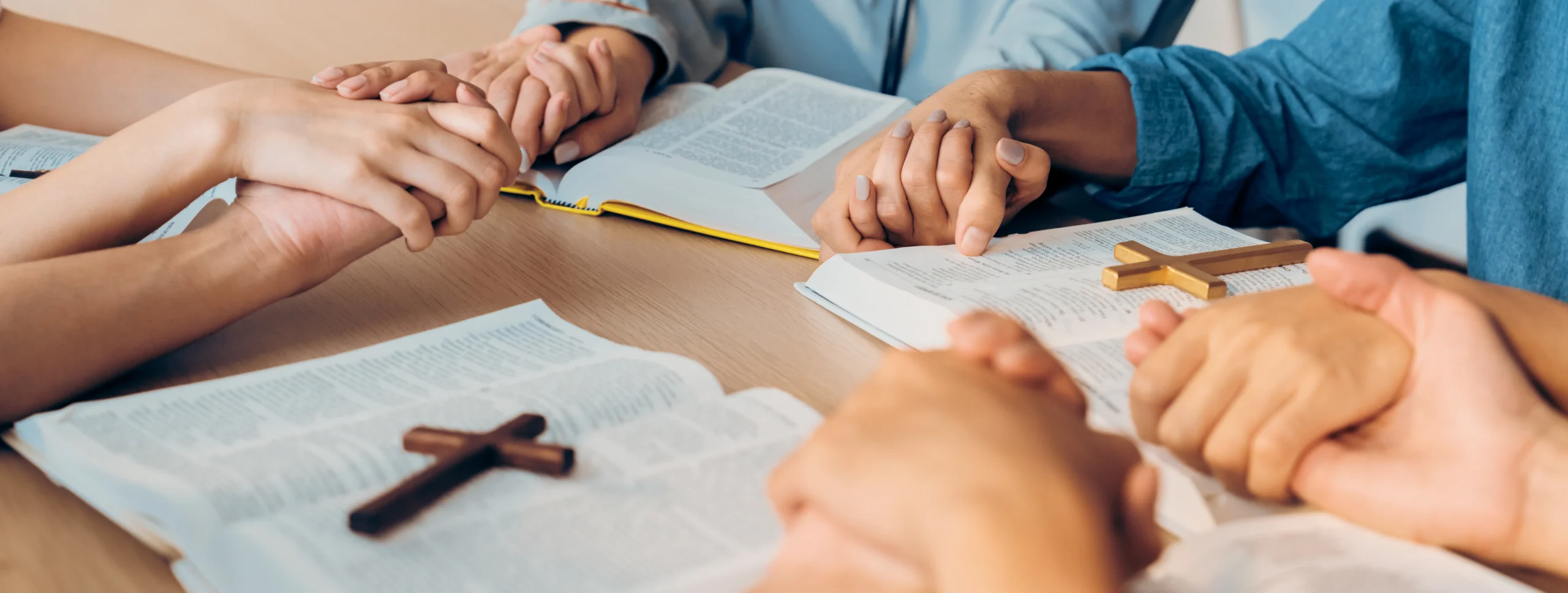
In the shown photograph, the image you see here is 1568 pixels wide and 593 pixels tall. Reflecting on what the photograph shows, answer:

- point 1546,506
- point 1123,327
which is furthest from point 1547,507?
point 1123,327

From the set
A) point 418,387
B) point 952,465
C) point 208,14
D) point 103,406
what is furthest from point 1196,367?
point 208,14

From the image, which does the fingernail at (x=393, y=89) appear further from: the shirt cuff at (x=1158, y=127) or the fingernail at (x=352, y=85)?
the shirt cuff at (x=1158, y=127)

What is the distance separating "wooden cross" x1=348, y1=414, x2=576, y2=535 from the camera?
0.42 metres

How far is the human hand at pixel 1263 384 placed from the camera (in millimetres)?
444

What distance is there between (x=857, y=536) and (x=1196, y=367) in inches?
10.3

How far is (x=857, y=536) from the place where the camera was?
28 cm

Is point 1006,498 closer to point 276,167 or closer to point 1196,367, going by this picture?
point 1196,367

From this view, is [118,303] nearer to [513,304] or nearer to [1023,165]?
[513,304]

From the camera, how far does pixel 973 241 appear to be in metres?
0.77

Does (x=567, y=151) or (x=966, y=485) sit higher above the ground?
(x=966, y=485)

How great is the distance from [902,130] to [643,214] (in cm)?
26

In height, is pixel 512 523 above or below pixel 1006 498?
below

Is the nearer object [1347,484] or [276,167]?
[1347,484]

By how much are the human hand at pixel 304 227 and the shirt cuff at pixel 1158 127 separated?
68 centimetres
